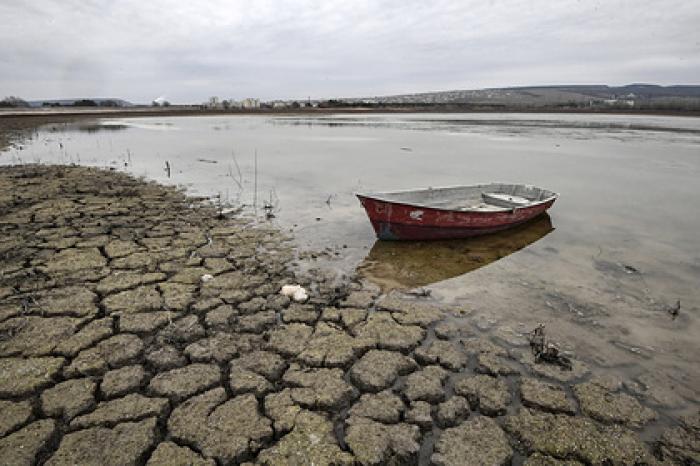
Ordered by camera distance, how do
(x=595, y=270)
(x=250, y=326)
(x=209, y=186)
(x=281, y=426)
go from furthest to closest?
1. (x=209, y=186)
2. (x=595, y=270)
3. (x=250, y=326)
4. (x=281, y=426)

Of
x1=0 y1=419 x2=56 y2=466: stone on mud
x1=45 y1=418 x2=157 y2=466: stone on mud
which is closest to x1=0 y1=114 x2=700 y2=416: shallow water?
x1=45 y1=418 x2=157 y2=466: stone on mud

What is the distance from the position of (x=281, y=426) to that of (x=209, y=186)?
11.1 metres

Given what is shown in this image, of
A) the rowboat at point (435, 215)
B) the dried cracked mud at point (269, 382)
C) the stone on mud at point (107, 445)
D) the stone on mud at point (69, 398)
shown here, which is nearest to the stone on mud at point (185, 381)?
the dried cracked mud at point (269, 382)

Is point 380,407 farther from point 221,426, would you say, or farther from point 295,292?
point 295,292

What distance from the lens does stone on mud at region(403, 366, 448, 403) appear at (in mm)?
3611

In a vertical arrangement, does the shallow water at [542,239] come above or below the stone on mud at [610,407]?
above

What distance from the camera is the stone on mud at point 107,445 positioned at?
2793 mm

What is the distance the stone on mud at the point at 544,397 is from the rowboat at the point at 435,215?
391 cm

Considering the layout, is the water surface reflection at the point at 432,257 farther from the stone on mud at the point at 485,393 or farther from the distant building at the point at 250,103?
the distant building at the point at 250,103

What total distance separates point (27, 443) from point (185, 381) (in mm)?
1159

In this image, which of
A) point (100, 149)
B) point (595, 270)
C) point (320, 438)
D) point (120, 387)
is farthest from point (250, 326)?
point (100, 149)

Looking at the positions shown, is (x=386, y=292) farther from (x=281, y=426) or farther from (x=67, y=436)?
(x=67, y=436)

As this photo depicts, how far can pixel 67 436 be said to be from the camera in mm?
2988

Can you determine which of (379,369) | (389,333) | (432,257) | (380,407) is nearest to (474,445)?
(380,407)
